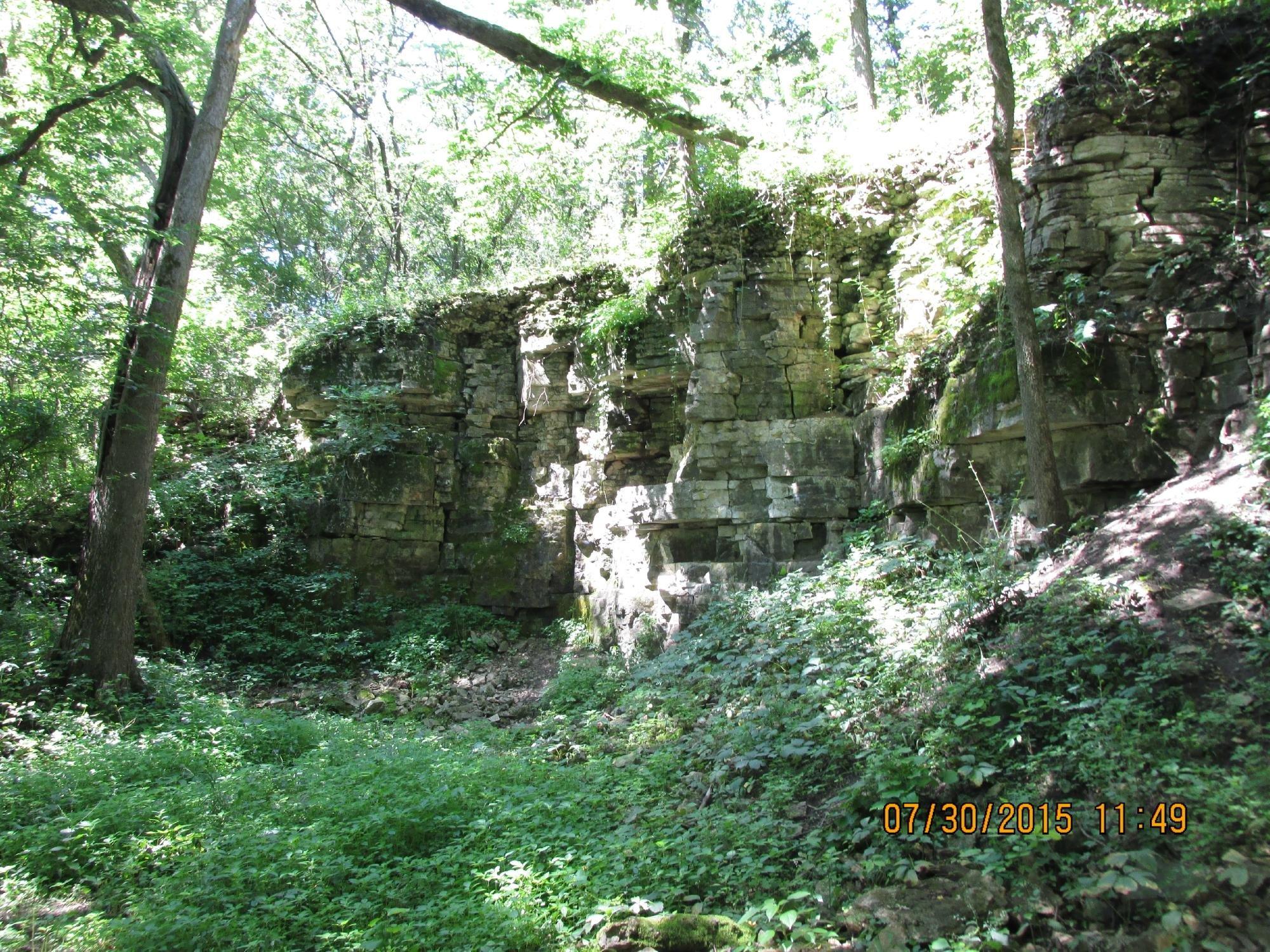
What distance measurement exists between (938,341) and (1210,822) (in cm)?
541

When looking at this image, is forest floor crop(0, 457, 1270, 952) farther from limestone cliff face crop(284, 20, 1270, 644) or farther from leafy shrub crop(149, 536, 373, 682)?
leafy shrub crop(149, 536, 373, 682)

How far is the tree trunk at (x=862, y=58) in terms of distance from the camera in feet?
40.3

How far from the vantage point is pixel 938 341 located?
744 centimetres

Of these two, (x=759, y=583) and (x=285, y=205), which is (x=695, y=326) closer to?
(x=759, y=583)

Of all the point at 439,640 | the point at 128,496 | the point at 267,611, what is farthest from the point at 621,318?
the point at 267,611

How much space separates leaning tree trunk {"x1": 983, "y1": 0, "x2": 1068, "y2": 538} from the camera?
557cm

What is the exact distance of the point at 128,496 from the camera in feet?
24.8

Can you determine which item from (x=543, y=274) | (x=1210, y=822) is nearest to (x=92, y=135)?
(x=543, y=274)

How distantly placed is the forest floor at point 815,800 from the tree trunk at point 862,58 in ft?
30.7

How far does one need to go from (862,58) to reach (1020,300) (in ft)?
29.2

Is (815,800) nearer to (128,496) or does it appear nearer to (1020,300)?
(1020,300)

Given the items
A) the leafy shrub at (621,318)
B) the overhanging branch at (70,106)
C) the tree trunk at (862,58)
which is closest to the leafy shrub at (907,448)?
the leafy shrub at (621,318)

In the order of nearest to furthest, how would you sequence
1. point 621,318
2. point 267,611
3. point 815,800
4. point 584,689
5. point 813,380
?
point 815,800 < point 584,689 < point 813,380 < point 621,318 < point 267,611
